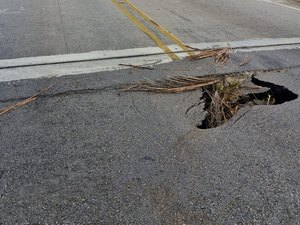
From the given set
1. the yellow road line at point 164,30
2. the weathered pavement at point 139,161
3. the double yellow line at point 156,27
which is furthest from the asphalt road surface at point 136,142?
the yellow road line at point 164,30

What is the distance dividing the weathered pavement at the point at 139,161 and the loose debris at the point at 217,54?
1.31 meters

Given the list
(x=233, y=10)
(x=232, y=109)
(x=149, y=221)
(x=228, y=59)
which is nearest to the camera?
(x=149, y=221)

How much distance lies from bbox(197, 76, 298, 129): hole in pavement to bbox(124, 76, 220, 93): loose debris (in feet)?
0.48

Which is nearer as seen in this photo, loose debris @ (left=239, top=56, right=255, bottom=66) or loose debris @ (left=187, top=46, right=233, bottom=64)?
loose debris @ (left=239, top=56, right=255, bottom=66)

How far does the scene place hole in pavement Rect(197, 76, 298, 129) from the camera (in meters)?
3.93

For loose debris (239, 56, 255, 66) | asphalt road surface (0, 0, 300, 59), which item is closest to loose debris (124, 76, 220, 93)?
loose debris (239, 56, 255, 66)

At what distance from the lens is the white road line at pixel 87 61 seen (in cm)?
496

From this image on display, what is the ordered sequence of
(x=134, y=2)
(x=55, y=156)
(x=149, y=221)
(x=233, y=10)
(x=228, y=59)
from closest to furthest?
(x=149, y=221) < (x=55, y=156) < (x=228, y=59) < (x=233, y=10) < (x=134, y=2)

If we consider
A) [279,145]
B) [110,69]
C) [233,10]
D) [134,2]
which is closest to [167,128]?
[279,145]

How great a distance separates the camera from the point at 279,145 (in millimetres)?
3393

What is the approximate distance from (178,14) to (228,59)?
3842mm

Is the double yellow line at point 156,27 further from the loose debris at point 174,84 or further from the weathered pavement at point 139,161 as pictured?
the weathered pavement at point 139,161

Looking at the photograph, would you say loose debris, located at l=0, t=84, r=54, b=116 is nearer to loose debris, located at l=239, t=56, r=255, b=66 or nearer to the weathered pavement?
the weathered pavement

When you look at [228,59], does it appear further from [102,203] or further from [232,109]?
[102,203]
